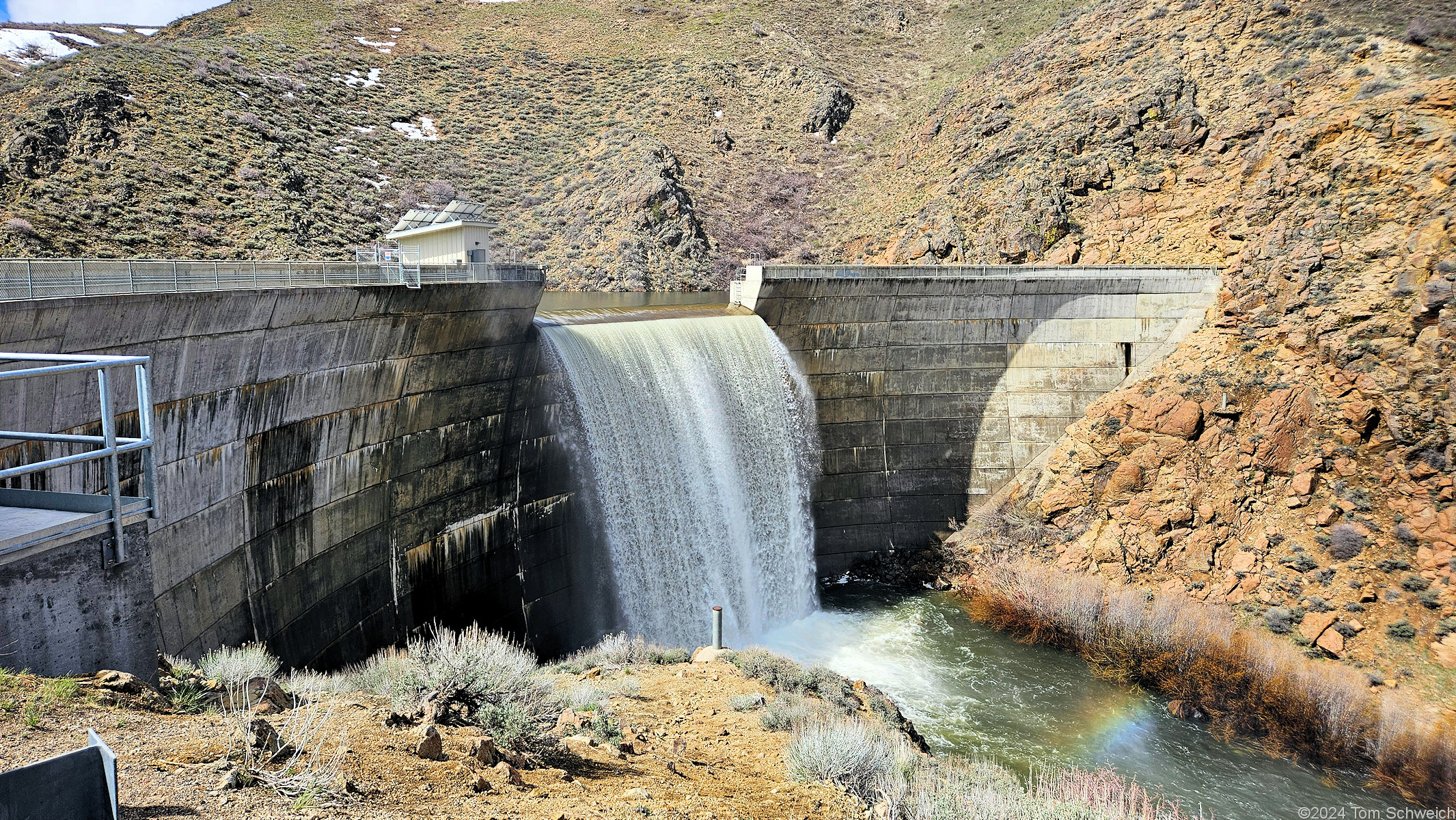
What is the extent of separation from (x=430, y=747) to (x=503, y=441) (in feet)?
36.2

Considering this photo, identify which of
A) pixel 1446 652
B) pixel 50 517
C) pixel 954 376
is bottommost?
pixel 1446 652

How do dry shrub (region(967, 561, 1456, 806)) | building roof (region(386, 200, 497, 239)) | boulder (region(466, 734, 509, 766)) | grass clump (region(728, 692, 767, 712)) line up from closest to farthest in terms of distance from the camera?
boulder (region(466, 734, 509, 766))
grass clump (region(728, 692, 767, 712))
dry shrub (region(967, 561, 1456, 806))
building roof (region(386, 200, 497, 239))

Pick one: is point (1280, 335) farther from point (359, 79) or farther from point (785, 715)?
point (359, 79)

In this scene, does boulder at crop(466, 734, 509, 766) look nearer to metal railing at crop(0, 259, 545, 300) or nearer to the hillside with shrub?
metal railing at crop(0, 259, 545, 300)

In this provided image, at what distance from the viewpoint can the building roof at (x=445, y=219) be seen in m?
17.9

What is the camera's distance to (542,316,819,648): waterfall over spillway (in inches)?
699

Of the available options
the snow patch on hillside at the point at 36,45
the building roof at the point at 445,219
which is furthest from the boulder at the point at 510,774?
the snow patch on hillside at the point at 36,45

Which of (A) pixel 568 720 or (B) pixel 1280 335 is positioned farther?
(B) pixel 1280 335

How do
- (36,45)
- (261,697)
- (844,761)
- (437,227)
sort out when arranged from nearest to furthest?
(261,697)
(844,761)
(437,227)
(36,45)

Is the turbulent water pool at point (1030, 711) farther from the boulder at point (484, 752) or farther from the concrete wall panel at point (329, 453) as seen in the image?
the boulder at point (484, 752)

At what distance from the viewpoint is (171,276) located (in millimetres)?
10008

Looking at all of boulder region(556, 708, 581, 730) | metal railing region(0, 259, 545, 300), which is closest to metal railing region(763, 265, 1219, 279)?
metal railing region(0, 259, 545, 300)

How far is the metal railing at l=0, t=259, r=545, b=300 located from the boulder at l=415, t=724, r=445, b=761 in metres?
6.04

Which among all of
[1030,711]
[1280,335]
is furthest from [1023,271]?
[1030,711]
